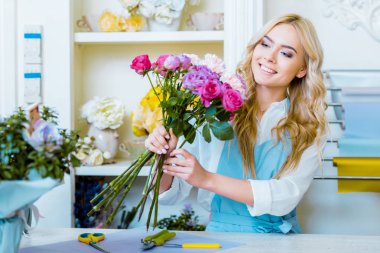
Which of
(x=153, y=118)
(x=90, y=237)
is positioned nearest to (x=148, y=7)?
(x=153, y=118)

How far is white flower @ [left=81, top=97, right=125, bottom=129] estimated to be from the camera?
2.95 meters

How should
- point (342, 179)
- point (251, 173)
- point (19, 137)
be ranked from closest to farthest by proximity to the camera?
point (19, 137) < point (251, 173) < point (342, 179)

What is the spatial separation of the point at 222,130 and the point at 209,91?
149 mm

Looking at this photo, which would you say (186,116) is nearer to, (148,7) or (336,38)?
(148,7)

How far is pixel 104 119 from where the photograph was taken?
9.69ft

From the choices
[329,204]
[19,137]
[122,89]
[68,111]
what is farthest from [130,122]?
[19,137]

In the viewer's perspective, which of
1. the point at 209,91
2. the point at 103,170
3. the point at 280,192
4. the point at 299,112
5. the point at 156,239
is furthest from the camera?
the point at 103,170

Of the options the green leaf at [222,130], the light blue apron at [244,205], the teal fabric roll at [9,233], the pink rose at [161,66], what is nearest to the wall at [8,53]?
the light blue apron at [244,205]

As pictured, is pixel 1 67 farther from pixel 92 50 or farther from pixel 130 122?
pixel 130 122

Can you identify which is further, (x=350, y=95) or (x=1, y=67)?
(x=1, y=67)

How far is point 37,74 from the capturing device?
2932 mm

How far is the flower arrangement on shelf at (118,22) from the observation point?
298cm

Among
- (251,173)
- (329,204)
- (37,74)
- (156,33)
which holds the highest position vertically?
(156,33)

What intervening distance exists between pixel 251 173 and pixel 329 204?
953 mm
